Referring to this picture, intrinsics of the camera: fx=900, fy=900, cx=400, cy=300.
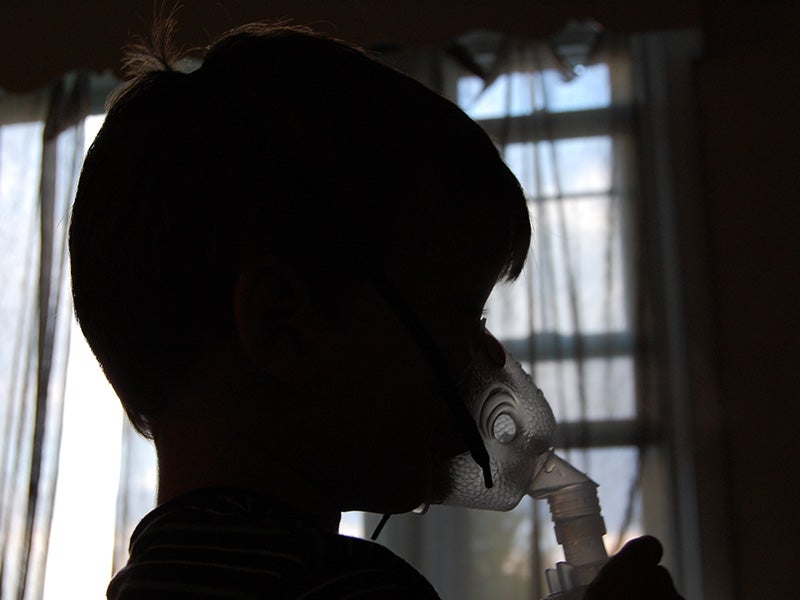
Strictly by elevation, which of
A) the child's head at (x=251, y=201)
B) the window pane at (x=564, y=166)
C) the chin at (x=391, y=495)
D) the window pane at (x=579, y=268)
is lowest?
the chin at (x=391, y=495)

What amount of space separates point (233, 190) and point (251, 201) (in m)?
0.01

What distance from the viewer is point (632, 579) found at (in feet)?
1.90

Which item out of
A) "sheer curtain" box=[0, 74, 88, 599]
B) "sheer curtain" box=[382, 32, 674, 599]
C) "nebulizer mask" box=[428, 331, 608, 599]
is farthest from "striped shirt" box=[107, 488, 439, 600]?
"sheer curtain" box=[0, 74, 88, 599]

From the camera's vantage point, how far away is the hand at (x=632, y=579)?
58cm

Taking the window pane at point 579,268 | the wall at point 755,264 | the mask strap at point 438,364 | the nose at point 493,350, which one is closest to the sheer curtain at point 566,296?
the window pane at point 579,268

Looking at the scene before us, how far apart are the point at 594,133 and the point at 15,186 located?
2141mm

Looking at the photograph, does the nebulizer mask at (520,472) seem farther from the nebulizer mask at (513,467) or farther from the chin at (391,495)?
the chin at (391,495)

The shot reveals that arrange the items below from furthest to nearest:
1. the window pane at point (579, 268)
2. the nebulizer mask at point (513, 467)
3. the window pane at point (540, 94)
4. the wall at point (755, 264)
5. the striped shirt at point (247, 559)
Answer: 1. the window pane at point (540, 94)
2. the window pane at point (579, 268)
3. the wall at point (755, 264)
4. the nebulizer mask at point (513, 467)
5. the striped shirt at point (247, 559)

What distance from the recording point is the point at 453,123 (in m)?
0.68

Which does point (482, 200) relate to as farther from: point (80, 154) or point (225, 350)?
point (80, 154)

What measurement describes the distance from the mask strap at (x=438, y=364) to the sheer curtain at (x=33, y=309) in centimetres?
275

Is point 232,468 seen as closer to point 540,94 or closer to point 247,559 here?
point 247,559

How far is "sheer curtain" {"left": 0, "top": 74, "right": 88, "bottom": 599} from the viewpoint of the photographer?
10.2 feet

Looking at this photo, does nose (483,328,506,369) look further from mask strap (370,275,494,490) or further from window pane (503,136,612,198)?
window pane (503,136,612,198)
